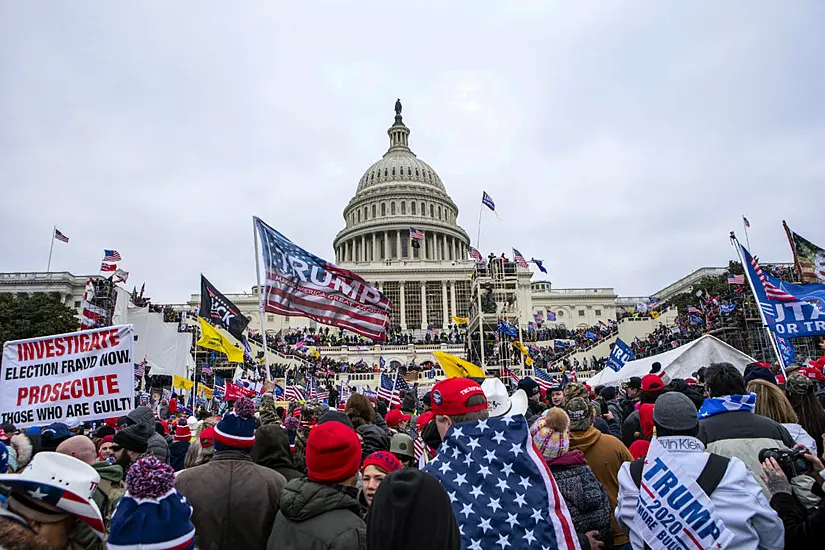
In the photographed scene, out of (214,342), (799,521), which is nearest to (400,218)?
(214,342)

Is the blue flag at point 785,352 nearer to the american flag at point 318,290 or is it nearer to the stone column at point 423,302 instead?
the american flag at point 318,290

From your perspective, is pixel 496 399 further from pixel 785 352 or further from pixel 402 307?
pixel 402 307

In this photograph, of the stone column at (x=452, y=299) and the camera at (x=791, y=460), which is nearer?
the camera at (x=791, y=460)

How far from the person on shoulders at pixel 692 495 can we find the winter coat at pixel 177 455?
524 centimetres

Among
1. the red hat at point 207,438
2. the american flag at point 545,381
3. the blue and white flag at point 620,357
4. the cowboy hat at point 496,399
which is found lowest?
the red hat at point 207,438

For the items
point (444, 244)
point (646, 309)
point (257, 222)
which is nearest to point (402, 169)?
point (444, 244)

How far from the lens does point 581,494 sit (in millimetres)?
3807

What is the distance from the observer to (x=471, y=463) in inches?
128

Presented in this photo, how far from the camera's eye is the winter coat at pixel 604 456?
442 cm

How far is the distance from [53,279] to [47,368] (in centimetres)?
7345

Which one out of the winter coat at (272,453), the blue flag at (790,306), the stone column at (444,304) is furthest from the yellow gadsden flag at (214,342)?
the stone column at (444,304)

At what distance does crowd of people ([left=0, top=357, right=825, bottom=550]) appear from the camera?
2.36 m

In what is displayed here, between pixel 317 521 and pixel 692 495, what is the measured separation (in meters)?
2.04

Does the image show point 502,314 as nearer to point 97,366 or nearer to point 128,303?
point 128,303
